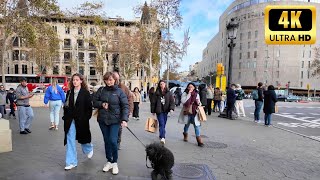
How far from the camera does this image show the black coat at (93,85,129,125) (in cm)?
477

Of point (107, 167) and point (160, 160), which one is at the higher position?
point (160, 160)

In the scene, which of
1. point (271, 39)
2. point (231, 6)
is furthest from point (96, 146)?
point (231, 6)

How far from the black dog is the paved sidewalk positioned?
1.30ft

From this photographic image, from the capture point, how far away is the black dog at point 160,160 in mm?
4367

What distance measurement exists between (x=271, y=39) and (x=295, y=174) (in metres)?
6.69

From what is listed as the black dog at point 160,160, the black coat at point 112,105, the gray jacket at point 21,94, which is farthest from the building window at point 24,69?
the black dog at point 160,160

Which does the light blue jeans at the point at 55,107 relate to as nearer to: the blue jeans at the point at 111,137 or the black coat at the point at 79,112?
the black coat at the point at 79,112

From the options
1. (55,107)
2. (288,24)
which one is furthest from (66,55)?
(288,24)

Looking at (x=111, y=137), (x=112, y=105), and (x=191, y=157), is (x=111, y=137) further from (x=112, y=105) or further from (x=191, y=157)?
(x=191, y=157)

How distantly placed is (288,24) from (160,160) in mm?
8675

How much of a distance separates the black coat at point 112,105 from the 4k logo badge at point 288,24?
7.65 meters

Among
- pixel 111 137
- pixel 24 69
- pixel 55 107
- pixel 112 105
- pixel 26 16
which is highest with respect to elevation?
pixel 26 16

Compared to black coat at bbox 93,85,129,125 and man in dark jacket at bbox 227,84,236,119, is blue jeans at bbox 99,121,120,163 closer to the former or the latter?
black coat at bbox 93,85,129,125

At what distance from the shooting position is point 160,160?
437cm
